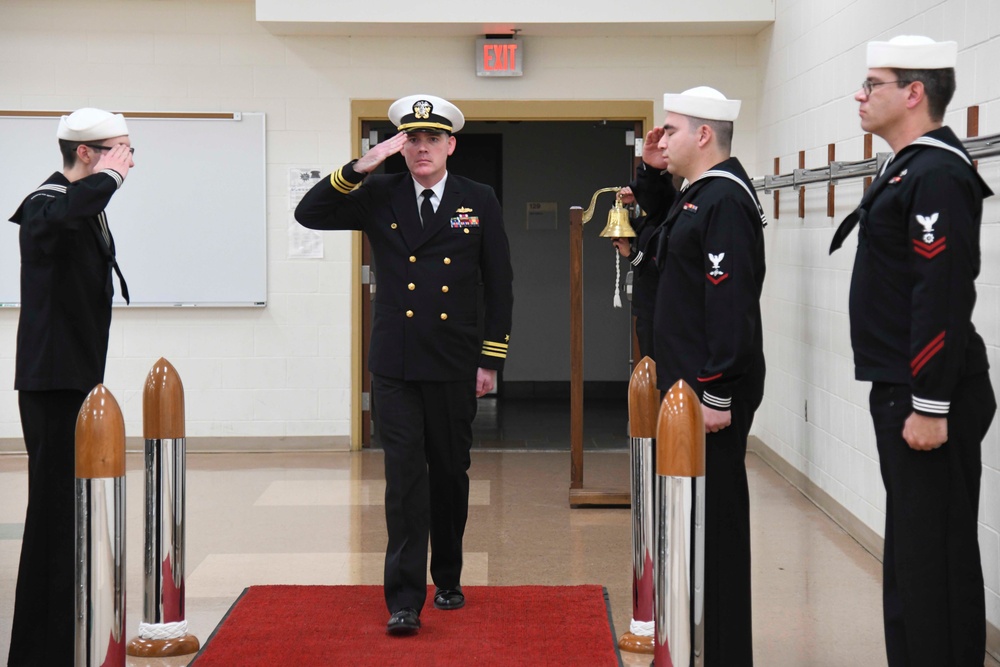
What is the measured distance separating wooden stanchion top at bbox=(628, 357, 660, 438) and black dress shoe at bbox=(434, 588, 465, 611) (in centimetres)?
102

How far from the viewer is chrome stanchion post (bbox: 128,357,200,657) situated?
349 cm

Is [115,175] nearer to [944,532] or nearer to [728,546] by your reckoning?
[728,546]

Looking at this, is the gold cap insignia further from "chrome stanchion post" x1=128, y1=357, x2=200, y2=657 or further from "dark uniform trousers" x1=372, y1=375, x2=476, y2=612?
"chrome stanchion post" x1=128, y1=357, x2=200, y2=657

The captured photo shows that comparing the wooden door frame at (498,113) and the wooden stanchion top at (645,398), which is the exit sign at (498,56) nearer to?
the wooden door frame at (498,113)

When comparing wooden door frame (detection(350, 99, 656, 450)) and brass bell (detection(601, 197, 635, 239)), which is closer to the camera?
brass bell (detection(601, 197, 635, 239))

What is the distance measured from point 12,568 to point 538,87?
4.38m

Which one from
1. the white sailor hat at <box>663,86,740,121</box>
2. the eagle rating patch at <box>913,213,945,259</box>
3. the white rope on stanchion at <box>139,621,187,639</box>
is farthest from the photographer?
the white rope on stanchion at <box>139,621,187,639</box>

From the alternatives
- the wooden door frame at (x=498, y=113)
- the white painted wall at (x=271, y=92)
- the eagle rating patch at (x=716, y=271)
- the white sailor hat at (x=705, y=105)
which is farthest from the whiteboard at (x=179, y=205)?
the eagle rating patch at (x=716, y=271)

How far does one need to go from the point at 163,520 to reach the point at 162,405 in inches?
14.1

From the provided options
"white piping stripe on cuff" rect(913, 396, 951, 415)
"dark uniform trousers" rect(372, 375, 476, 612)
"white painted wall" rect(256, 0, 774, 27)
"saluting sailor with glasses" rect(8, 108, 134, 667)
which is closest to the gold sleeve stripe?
"dark uniform trousers" rect(372, 375, 476, 612)

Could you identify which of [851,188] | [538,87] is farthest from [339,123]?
[851,188]

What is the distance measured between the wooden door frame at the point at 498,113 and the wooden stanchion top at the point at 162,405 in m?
4.01

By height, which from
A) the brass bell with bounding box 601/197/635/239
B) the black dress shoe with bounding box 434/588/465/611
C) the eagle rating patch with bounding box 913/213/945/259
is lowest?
the black dress shoe with bounding box 434/588/465/611

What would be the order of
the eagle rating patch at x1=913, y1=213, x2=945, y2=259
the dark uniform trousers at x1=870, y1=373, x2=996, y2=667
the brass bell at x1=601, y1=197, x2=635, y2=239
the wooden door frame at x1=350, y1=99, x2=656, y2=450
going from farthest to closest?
1. the wooden door frame at x1=350, y1=99, x2=656, y2=450
2. the brass bell at x1=601, y1=197, x2=635, y2=239
3. the dark uniform trousers at x1=870, y1=373, x2=996, y2=667
4. the eagle rating patch at x1=913, y1=213, x2=945, y2=259
